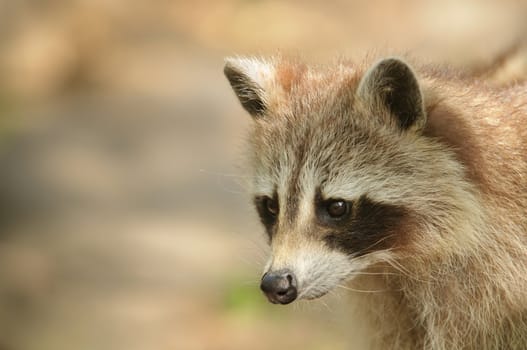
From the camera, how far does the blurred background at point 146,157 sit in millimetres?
12695

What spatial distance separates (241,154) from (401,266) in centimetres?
131

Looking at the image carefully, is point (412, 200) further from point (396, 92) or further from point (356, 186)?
point (396, 92)

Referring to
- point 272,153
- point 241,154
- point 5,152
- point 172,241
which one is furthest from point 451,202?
point 5,152

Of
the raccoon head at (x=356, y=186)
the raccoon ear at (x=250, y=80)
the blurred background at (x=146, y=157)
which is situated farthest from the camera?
the blurred background at (x=146, y=157)

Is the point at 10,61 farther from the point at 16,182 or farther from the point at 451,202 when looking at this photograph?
the point at 451,202

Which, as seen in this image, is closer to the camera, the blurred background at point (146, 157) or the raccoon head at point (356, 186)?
the raccoon head at point (356, 186)

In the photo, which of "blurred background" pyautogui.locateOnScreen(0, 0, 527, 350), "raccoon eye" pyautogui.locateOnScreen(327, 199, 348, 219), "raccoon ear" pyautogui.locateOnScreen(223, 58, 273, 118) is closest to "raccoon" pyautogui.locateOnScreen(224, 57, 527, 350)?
"raccoon eye" pyautogui.locateOnScreen(327, 199, 348, 219)

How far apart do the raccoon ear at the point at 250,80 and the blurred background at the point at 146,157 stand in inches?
132

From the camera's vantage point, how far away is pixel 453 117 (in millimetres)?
5504

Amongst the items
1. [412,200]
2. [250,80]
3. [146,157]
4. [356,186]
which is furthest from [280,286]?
[146,157]

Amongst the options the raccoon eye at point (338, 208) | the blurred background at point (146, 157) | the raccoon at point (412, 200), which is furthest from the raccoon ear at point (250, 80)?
the blurred background at point (146, 157)

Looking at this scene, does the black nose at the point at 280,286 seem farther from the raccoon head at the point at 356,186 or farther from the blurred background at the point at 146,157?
the blurred background at the point at 146,157

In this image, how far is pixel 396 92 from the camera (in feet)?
18.0

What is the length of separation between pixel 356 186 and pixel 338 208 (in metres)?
0.15
